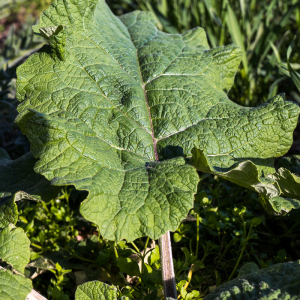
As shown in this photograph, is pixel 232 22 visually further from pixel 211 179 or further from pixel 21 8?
pixel 21 8

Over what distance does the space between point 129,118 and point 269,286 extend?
981 mm

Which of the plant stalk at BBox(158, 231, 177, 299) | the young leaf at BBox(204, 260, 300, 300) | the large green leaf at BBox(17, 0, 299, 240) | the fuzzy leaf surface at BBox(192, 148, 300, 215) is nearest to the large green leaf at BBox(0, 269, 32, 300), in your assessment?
the large green leaf at BBox(17, 0, 299, 240)

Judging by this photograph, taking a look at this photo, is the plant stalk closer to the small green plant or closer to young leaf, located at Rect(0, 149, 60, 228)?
the small green plant

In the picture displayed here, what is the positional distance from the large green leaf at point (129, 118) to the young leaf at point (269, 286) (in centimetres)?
32

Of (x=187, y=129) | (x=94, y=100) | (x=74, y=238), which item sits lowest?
(x=74, y=238)

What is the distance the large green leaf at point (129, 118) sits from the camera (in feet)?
4.41

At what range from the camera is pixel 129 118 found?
5.69ft

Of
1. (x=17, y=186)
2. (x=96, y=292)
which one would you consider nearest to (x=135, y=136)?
(x=17, y=186)

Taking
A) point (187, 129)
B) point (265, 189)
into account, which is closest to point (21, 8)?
point (187, 129)

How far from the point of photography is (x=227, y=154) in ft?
5.64

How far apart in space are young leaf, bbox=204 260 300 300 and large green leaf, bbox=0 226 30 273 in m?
0.75

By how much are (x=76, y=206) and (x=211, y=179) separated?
0.99m

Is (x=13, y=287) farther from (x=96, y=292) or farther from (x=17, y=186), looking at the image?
(x=17, y=186)

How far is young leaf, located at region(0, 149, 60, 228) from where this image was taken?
A: 1433mm
